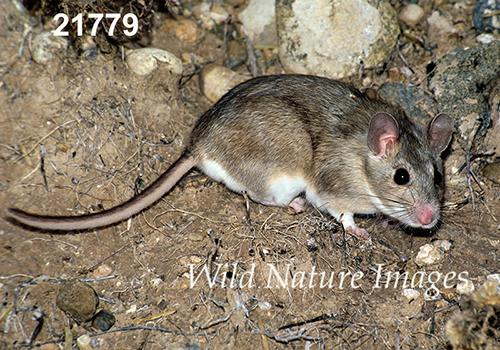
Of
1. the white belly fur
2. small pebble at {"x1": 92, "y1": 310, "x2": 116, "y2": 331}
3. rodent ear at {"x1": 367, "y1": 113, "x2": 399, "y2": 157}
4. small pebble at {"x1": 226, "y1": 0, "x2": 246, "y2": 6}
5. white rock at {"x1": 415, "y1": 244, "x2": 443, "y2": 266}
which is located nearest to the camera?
small pebble at {"x1": 92, "y1": 310, "x2": 116, "y2": 331}

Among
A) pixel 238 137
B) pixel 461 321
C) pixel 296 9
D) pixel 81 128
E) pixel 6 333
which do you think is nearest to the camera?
pixel 461 321

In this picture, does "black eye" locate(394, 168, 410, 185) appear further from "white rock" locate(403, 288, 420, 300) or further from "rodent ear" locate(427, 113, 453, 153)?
"white rock" locate(403, 288, 420, 300)

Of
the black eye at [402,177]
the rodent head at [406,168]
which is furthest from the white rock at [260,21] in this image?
the black eye at [402,177]

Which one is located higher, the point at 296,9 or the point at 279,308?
the point at 296,9

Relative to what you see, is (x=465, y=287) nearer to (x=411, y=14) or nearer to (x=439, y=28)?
(x=439, y=28)

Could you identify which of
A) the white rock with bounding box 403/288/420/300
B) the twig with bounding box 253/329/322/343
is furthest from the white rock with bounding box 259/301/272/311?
the white rock with bounding box 403/288/420/300

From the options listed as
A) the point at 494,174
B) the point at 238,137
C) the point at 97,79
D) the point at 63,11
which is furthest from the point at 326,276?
the point at 63,11

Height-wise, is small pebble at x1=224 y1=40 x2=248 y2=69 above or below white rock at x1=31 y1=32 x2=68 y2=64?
below

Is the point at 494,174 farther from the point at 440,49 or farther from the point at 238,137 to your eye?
the point at 238,137
